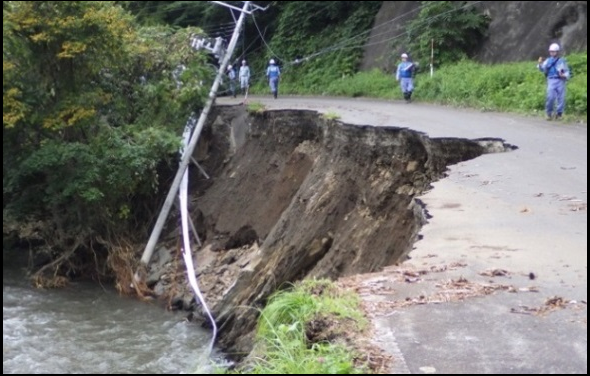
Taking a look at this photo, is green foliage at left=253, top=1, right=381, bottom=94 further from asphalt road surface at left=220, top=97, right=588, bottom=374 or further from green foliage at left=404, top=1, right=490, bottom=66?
asphalt road surface at left=220, top=97, right=588, bottom=374

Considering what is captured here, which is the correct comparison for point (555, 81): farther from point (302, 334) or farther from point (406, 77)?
point (302, 334)

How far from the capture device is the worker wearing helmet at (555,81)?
57.6 feet

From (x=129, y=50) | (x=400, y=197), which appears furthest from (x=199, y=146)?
(x=400, y=197)

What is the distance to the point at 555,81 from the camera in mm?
17719

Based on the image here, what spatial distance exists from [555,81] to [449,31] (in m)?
10.4

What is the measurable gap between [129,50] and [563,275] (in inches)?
675

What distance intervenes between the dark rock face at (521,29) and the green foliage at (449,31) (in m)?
0.47

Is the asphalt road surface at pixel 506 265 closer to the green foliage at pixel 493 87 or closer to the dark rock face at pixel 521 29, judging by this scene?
the green foliage at pixel 493 87

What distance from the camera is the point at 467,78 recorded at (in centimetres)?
2427

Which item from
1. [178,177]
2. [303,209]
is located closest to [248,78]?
[178,177]

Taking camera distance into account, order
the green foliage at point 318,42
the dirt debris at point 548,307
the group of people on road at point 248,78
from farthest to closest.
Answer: the green foliage at point 318,42 < the group of people on road at point 248,78 < the dirt debris at point 548,307

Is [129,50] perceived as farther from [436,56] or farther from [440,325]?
[440,325]

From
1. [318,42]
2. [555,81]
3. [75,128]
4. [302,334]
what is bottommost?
[302,334]

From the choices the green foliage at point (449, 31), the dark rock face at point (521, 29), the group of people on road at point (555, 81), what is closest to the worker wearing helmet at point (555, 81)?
the group of people on road at point (555, 81)
